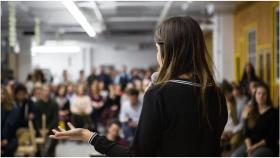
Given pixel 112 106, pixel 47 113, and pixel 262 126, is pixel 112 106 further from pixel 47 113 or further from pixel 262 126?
pixel 262 126

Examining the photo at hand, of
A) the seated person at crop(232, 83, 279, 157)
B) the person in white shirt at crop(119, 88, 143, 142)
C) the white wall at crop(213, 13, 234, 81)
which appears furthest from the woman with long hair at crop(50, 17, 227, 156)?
the white wall at crop(213, 13, 234, 81)

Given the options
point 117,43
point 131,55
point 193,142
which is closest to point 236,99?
point 193,142

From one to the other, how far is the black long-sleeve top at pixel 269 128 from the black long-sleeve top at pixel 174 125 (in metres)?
4.25

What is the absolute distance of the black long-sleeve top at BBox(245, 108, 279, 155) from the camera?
585cm

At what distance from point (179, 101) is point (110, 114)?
1040cm

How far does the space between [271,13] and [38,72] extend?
7.13m

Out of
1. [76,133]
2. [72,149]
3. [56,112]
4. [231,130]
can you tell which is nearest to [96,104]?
[72,149]

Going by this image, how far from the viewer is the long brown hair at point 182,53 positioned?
66.6 inches

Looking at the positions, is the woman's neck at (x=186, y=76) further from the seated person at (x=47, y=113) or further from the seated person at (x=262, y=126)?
the seated person at (x=47, y=113)

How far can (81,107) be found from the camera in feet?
36.0

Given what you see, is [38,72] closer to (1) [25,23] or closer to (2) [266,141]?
(1) [25,23]

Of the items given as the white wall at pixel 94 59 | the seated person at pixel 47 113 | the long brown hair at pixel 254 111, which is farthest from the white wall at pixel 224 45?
the white wall at pixel 94 59

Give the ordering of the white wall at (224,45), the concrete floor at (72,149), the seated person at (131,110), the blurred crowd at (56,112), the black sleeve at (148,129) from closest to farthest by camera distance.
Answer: the black sleeve at (148,129) < the blurred crowd at (56,112) < the seated person at (131,110) < the concrete floor at (72,149) < the white wall at (224,45)

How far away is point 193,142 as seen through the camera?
5.59 feet
